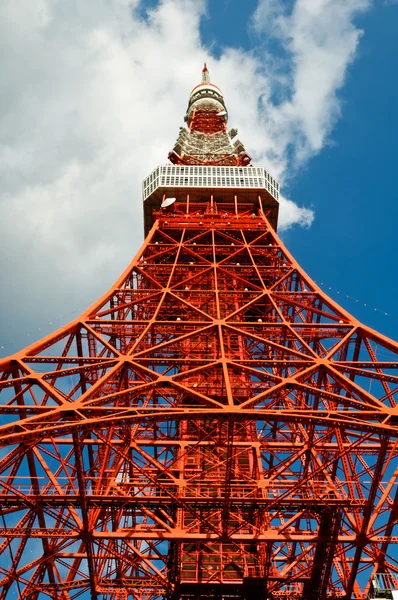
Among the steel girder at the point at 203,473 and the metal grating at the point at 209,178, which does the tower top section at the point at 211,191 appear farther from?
the steel girder at the point at 203,473

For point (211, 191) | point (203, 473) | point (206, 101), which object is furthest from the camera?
point (206, 101)

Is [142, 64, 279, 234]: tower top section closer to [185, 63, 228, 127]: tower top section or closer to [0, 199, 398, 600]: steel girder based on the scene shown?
[0, 199, 398, 600]: steel girder

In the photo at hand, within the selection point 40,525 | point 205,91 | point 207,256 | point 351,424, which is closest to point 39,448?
point 40,525

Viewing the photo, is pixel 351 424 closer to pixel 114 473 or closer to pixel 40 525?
pixel 114 473

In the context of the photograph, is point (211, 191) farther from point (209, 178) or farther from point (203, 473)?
point (203, 473)

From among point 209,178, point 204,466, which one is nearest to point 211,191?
point 209,178

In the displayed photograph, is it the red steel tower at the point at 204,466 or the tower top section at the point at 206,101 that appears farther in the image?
the tower top section at the point at 206,101

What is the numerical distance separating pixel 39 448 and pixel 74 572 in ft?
13.7

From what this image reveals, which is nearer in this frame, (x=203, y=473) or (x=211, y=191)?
(x=203, y=473)

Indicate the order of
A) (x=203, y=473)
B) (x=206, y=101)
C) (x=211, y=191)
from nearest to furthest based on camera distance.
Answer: (x=203, y=473) → (x=211, y=191) → (x=206, y=101)

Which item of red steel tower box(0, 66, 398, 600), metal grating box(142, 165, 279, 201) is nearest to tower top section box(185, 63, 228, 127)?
metal grating box(142, 165, 279, 201)

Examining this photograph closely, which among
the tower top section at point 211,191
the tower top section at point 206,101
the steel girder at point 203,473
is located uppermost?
the tower top section at point 206,101

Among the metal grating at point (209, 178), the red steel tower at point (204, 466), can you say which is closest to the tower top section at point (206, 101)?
the metal grating at point (209, 178)

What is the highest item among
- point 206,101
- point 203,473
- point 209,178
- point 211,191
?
point 206,101
